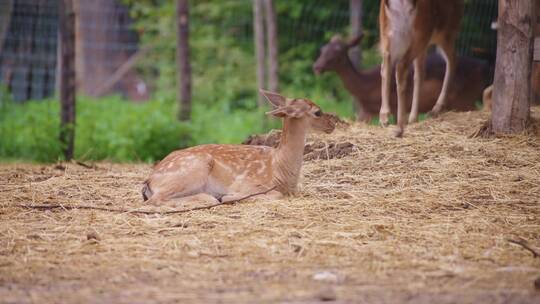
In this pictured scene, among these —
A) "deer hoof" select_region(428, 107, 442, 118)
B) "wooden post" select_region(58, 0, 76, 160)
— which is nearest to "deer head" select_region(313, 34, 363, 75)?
"deer hoof" select_region(428, 107, 442, 118)

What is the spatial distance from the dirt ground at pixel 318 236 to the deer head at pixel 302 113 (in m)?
0.55

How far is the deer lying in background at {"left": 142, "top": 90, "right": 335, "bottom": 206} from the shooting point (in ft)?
23.5

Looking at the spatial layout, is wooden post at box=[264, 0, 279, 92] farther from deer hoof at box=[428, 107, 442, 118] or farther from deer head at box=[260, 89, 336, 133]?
deer head at box=[260, 89, 336, 133]

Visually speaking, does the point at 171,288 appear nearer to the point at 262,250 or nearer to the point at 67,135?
the point at 262,250

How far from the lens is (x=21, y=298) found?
4.42 meters

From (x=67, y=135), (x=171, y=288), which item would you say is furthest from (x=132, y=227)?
(x=67, y=135)

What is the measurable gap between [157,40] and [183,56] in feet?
19.9

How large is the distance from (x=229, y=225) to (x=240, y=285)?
1.55m

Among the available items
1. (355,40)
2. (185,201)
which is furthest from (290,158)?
(355,40)

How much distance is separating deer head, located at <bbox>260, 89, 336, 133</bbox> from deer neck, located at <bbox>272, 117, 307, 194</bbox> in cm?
4

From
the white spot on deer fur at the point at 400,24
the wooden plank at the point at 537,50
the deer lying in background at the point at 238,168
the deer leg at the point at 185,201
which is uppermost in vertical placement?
the white spot on deer fur at the point at 400,24

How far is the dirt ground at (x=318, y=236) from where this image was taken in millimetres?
4574

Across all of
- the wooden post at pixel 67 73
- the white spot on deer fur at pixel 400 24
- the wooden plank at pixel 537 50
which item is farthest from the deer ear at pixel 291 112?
the wooden post at pixel 67 73

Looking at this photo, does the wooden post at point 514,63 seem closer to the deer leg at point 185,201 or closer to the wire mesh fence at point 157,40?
the deer leg at point 185,201
